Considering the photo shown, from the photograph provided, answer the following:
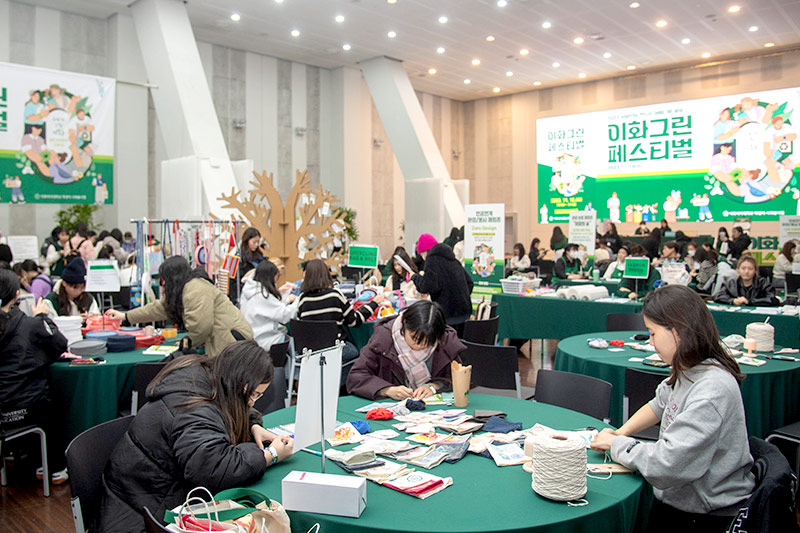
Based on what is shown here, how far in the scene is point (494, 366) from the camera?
3.93 meters

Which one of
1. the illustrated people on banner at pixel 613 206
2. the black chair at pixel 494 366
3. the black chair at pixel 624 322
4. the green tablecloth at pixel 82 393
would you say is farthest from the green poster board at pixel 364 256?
the illustrated people on banner at pixel 613 206

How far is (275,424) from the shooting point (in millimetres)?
2584

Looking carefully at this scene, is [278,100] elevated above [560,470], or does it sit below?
above

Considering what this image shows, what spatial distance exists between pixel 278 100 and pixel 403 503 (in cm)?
1430

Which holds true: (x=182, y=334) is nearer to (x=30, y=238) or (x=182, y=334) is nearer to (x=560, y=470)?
(x=560, y=470)

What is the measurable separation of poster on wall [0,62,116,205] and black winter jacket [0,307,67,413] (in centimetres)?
722

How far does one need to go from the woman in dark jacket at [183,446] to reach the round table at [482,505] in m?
0.15

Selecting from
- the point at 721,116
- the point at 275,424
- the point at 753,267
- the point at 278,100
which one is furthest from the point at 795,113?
the point at 275,424

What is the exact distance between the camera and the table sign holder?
1.90 meters

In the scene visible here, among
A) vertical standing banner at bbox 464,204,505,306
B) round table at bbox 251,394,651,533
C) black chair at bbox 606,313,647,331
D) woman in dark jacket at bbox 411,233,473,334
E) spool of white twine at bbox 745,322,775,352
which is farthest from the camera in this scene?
vertical standing banner at bbox 464,204,505,306

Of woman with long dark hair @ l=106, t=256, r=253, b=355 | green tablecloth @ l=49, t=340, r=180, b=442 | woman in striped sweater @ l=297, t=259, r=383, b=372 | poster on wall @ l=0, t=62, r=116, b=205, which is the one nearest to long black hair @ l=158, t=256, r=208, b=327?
woman with long dark hair @ l=106, t=256, r=253, b=355

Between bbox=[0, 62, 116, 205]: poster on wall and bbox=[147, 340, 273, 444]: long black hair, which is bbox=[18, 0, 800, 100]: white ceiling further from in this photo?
bbox=[147, 340, 273, 444]: long black hair

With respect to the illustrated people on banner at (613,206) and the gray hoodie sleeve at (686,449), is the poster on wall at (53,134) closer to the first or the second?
the gray hoodie sleeve at (686,449)

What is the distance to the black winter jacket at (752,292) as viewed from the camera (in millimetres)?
6363
